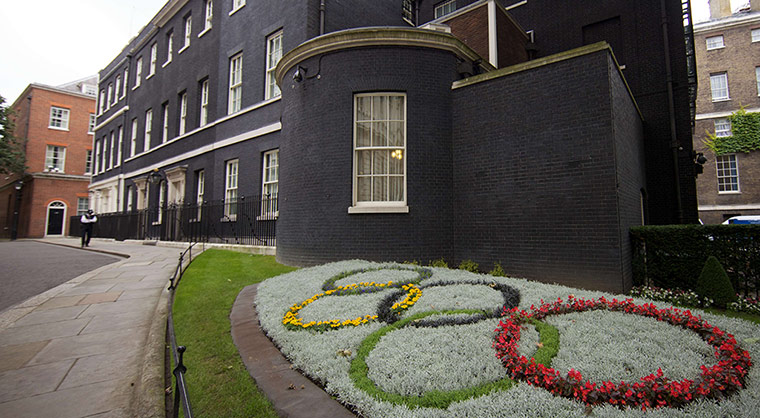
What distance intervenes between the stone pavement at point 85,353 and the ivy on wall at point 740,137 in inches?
1392

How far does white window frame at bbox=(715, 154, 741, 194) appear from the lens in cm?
2512

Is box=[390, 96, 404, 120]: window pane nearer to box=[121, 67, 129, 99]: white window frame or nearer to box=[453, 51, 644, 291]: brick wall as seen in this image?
box=[453, 51, 644, 291]: brick wall

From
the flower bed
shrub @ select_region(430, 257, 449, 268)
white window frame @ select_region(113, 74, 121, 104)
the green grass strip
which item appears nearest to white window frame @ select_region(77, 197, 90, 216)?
white window frame @ select_region(113, 74, 121, 104)

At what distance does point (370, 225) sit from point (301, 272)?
6.46 ft

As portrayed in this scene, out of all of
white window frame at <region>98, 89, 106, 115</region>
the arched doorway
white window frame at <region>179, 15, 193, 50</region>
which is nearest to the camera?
white window frame at <region>179, 15, 193, 50</region>

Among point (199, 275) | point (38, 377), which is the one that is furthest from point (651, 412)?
point (199, 275)

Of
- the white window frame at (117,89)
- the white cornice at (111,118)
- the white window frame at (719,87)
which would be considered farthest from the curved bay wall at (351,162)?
the white window frame at (719,87)

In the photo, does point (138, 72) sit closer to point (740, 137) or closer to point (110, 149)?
point (110, 149)

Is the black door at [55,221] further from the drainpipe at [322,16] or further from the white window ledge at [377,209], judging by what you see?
the white window ledge at [377,209]

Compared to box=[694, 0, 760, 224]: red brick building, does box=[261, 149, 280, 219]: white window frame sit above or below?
below

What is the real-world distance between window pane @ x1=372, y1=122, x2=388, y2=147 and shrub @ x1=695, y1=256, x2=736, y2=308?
22.2 feet

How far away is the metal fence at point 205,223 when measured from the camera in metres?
12.5

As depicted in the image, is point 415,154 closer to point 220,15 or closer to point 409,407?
point 409,407

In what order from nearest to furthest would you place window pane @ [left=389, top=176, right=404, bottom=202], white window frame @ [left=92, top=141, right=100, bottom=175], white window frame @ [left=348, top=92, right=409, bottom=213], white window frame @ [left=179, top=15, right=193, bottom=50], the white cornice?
white window frame @ [left=348, top=92, right=409, bottom=213], window pane @ [left=389, top=176, right=404, bottom=202], white window frame @ [left=179, top=15, right=193, bottom=50], the white cornice, white window frame @ [left=92, top=141, right=100, bottom=175]
